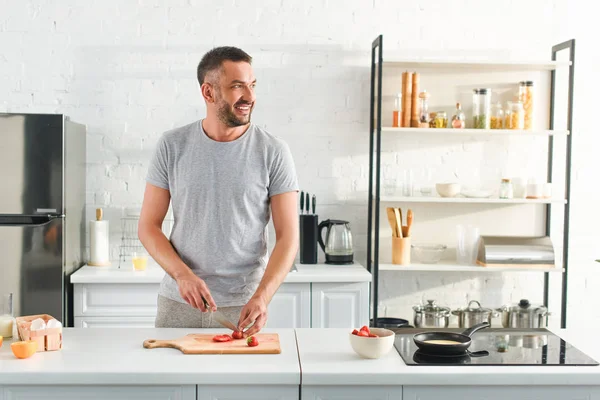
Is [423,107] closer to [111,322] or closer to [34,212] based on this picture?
[111,322]

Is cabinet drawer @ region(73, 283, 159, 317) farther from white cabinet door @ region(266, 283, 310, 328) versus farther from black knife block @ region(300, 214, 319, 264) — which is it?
black knife block @ region(300, 214, 319, 264)

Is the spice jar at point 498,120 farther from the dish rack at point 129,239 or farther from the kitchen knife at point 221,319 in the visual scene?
the kitchen knife at point 221,319

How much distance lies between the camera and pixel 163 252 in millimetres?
2584

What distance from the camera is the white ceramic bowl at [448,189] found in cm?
416

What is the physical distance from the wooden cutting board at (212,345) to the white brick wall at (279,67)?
6.92 ft

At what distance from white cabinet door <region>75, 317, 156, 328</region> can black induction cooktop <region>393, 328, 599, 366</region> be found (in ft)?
5.58

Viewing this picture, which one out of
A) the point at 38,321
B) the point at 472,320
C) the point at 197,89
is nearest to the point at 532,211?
the point at 472,320

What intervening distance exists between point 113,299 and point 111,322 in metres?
0.12

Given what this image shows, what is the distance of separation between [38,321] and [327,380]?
0.92 m

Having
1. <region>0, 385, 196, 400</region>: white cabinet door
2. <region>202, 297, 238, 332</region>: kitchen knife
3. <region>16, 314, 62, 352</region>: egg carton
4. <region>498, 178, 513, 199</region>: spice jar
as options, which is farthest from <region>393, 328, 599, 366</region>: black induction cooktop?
<region>498, 178, 513, 199</region>: spice jar

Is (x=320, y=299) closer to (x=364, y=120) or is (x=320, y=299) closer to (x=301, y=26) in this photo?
(x=364, y=120)

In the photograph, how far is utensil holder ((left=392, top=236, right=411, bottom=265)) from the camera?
4125mm

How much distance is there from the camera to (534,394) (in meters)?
2.11

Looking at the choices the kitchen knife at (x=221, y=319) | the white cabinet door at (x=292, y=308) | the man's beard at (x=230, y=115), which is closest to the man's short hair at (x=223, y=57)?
the man's beard at (x=230, y=115)
